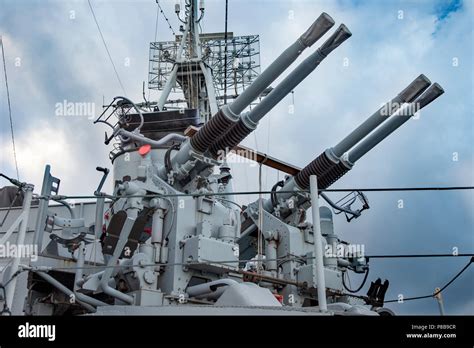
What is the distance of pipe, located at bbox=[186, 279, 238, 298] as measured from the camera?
4280mm

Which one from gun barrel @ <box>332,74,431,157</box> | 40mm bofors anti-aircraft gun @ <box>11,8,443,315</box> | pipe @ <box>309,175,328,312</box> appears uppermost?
gun barrel @ <box>332,74,431,157</box>

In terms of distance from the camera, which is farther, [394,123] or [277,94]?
[394,123]

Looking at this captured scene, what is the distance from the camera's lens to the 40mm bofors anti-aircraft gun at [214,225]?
4.48 m

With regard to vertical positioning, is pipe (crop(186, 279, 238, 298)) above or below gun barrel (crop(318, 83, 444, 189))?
below

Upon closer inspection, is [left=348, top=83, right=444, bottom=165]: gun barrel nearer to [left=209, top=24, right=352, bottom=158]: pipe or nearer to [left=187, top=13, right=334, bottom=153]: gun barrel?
[left=209, top=24, right=352, bottom=158]: pipe

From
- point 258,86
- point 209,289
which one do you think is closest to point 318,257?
point 209,289

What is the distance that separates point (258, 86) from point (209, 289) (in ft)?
6.36

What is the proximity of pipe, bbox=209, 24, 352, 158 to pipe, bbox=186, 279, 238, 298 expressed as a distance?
5.30 feet

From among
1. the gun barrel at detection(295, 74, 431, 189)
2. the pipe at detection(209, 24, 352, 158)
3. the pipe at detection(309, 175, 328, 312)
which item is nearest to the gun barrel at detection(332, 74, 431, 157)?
the gun barrel at detection(295, 74, 431, 189)

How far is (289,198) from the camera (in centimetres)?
682

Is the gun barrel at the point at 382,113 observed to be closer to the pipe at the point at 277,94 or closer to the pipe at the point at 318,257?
the pipe at the point at 277,94

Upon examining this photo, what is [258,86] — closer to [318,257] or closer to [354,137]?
[354,137]

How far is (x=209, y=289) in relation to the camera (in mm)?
4504

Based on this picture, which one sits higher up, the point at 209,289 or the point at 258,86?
the point at 258,86
